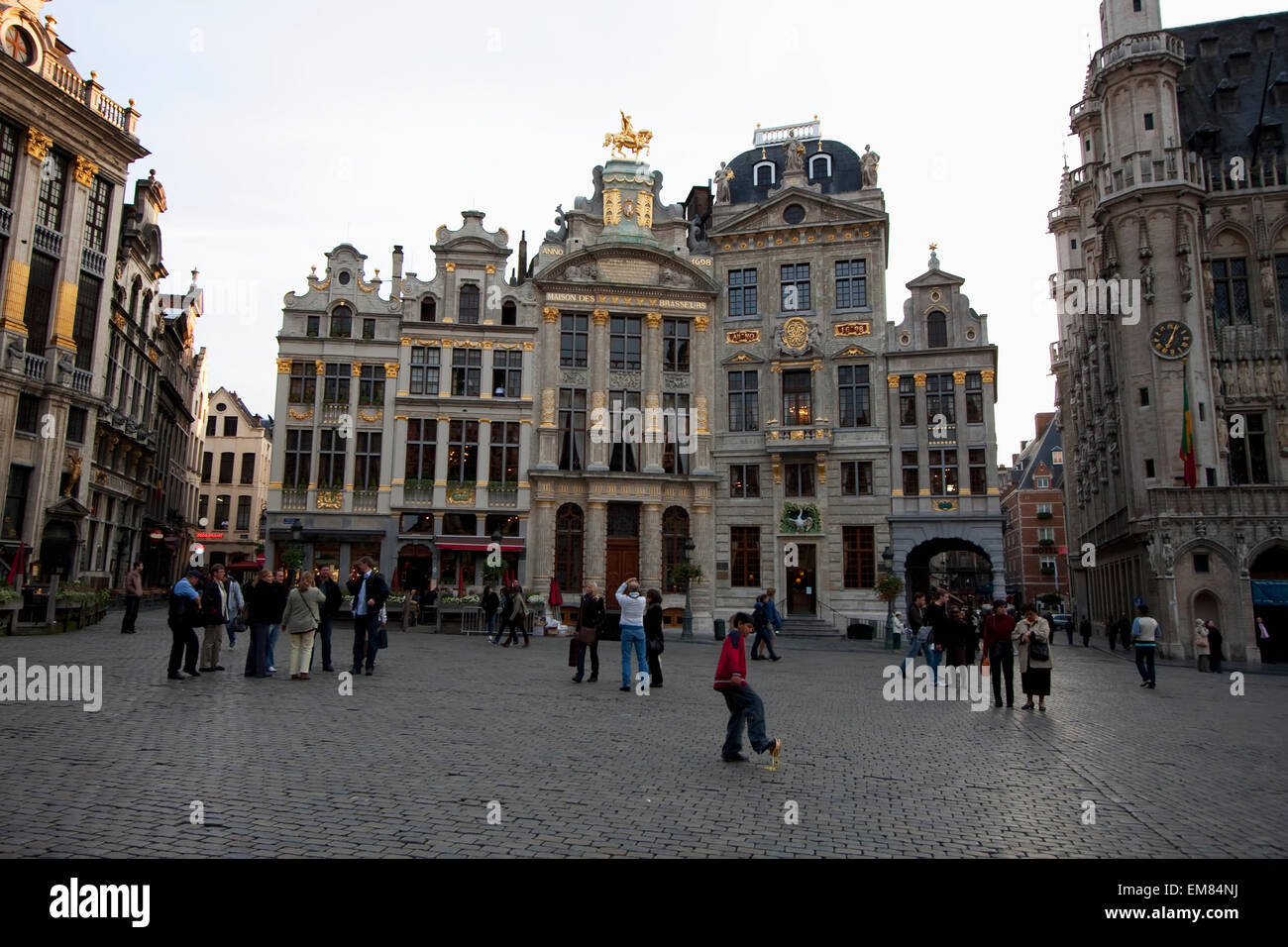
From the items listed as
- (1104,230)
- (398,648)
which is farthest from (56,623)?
(1104,230)

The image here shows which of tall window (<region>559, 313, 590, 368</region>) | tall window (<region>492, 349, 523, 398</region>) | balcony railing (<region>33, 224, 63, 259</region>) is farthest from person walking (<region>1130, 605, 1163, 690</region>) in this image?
balcony railing (<region>33, 224, 63, 259</region>)

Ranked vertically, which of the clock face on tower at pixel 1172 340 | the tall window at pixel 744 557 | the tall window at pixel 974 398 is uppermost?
the clock face on tower at pixel 1172 340

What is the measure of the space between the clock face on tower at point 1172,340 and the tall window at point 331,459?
116 ft

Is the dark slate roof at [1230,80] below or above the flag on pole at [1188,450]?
above

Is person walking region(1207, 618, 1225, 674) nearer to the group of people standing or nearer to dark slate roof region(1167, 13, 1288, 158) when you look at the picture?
dark slate roof region(1167, 13, 1288, 158)

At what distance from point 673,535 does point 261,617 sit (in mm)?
27707

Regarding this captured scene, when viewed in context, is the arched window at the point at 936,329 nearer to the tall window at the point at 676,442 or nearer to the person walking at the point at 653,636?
the tall window at the point at 676,442

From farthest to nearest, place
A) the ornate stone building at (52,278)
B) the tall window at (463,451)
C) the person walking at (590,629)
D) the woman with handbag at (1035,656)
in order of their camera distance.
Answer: the tall window at (463,451)
the ornate stone building at (52,278)
the person walking at (590,629)
the woman with handbag at (1035,656)

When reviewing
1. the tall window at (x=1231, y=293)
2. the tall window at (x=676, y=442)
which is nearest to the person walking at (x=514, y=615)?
the tall window at (x=676, y=442)

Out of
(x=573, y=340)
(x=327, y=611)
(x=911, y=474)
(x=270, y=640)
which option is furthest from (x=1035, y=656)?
(x=573, y=340)

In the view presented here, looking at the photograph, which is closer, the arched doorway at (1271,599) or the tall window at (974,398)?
the arched doorway at (1271,599)

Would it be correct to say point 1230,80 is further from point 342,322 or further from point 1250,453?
point 342,322

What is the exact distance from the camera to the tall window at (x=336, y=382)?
131 feet

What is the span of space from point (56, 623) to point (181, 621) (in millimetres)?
11818
